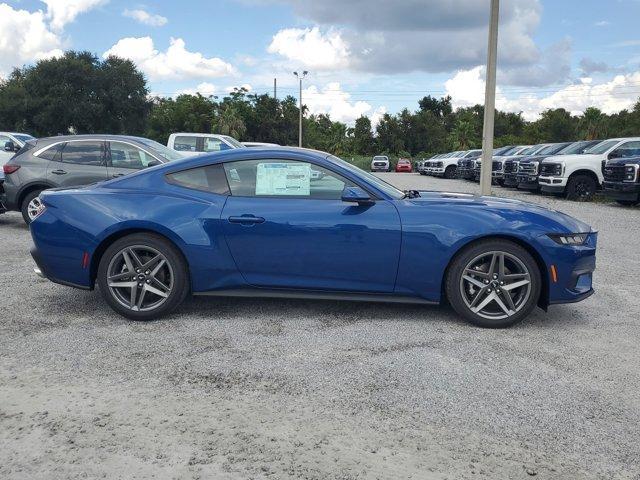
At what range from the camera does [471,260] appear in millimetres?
4566

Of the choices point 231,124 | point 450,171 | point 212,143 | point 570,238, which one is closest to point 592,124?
point 450,171

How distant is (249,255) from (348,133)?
81.1m

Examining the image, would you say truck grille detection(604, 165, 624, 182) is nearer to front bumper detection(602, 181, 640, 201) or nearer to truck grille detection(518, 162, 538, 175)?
front bumper detection(602, 181, 640, 201)

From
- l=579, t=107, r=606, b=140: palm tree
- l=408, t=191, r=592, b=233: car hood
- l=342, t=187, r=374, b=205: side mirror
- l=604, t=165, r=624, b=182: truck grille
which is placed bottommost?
l=408, t=191, r=592, b=233: car hood

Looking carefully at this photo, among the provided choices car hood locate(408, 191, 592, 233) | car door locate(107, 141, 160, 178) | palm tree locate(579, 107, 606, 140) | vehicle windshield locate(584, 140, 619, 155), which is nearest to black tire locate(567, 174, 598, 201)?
vehicle windshield locate(584, 140, 619, 155)

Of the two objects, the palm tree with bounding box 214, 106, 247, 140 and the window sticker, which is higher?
Result: the palm tree with bounding box 214, 106, 247, 140

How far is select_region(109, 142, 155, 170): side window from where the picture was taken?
951 cm

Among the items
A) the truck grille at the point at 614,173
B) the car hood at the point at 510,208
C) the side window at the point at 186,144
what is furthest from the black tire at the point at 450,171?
the car hood at the point at 510,208

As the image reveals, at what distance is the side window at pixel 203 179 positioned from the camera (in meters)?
4.81

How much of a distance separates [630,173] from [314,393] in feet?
44.1

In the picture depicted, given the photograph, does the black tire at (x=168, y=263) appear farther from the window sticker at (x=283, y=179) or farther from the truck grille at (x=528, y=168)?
the truck grille at (x=528, y=168)

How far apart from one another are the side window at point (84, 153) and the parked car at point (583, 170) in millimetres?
12875

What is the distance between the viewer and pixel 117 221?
4.70 metres

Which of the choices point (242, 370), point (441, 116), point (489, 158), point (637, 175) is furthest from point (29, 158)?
point (441, 116)
